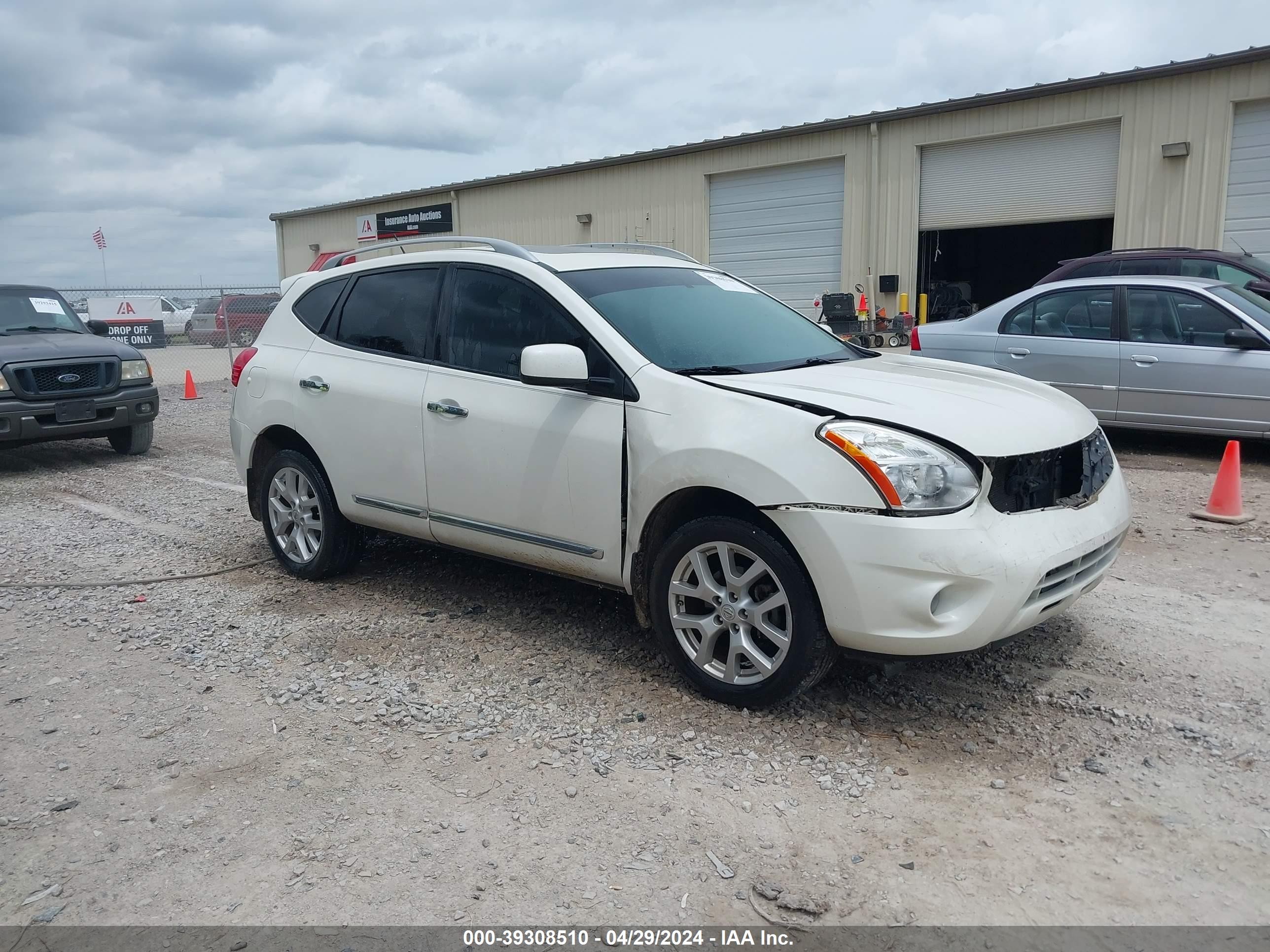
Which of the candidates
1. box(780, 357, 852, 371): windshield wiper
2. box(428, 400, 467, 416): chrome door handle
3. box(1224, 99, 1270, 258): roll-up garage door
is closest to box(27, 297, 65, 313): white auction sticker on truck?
box(428, 400, 467, 416): chrome door handle

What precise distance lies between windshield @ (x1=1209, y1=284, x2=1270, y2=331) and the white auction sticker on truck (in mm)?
11456

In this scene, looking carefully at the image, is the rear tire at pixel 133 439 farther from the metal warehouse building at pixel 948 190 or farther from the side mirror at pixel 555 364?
the metal warehouse building at pixel 948 190

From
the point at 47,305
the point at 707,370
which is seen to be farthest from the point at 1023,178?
the point at 707,370

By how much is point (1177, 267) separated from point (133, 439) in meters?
11.1

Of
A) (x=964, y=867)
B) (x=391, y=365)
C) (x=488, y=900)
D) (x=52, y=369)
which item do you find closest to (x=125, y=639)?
(x=391, y=365)

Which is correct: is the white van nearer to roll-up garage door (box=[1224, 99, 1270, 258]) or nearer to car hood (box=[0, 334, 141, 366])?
car hood (box=[0, 334, 141, 366])

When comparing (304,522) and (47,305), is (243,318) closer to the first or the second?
(47,305)

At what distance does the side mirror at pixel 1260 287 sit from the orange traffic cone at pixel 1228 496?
12.2 ft

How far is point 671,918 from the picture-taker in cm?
273

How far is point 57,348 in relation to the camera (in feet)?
33.0

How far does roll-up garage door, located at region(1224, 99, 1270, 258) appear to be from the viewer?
47.7 feet

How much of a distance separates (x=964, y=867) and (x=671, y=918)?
33.8 inches

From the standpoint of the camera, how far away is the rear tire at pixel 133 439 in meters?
10.8

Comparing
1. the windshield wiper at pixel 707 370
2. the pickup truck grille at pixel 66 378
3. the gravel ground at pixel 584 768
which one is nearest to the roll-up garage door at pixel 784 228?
the pickup truck grille at pixel 66 378
